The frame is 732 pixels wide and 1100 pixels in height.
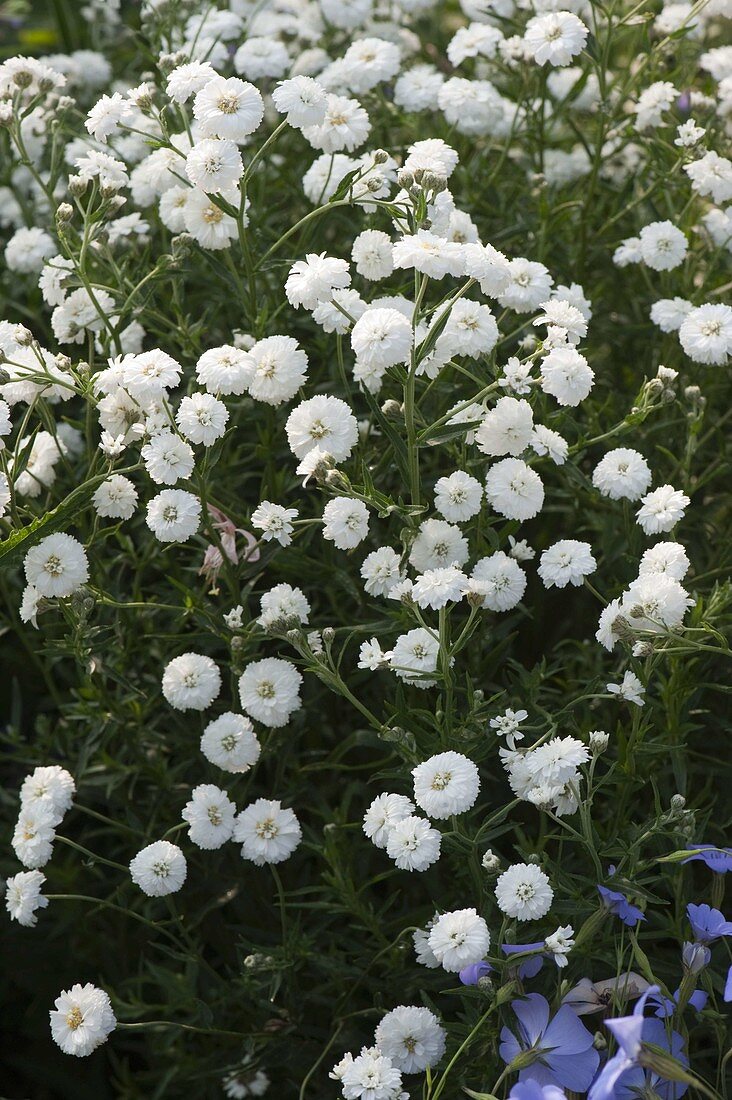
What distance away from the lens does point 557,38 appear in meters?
1.96

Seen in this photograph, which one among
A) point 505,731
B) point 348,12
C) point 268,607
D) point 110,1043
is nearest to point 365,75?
point 348,12

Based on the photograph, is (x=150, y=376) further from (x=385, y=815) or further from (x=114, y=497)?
(x=385, y=815)

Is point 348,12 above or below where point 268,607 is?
above

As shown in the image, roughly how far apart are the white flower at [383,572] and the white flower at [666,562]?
1.08 ft

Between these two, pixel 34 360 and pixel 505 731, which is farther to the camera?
pixel 34 360

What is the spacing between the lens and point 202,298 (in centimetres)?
224

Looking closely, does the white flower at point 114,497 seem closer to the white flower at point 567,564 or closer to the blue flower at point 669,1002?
the white flower at point 567,564

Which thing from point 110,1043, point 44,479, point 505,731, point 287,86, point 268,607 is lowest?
point 110,1043

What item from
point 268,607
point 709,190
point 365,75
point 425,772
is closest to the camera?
point 425,772

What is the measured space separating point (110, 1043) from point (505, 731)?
1.18 metres

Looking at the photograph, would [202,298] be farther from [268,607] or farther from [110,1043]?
[110,1043]

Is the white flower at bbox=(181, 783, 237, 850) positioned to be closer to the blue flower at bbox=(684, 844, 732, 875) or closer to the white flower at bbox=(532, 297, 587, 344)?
the blue flower at bbox=(684, 844, 732, 875)

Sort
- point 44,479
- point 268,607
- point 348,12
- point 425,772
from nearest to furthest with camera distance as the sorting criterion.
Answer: point 425,772 < point 268,607 < point 44,479 < point 348,12

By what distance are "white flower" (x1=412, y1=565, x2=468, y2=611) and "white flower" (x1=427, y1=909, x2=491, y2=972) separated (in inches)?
14.6
